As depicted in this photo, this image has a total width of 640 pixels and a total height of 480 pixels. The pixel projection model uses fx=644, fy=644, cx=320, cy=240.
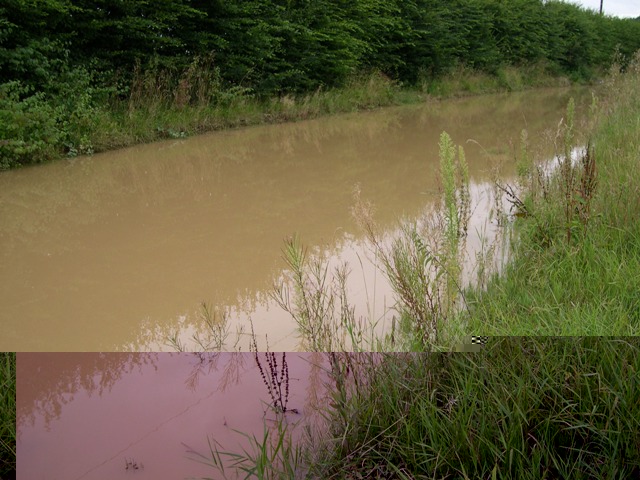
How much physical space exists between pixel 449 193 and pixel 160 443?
5.40 ft

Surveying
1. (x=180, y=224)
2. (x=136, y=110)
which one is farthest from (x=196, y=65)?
(x=180, y=224)

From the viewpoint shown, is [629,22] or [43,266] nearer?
[43,266]

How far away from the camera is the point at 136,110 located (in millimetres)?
10242

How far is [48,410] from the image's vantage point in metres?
2.44

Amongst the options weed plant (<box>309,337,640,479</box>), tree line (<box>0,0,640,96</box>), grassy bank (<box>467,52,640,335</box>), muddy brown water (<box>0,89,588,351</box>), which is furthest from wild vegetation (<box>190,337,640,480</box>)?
tree line (<box>0,0,640,96</box>)

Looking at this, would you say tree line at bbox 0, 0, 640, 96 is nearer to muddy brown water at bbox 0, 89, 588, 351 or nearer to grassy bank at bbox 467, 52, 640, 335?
muddy brown water at bbox 0, 89, 588, 351

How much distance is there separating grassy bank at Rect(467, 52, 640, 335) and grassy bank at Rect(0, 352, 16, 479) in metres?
1.79

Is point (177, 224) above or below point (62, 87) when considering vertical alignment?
below

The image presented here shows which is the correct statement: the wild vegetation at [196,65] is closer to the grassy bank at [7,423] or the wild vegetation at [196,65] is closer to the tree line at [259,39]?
the tree line at [259,39]

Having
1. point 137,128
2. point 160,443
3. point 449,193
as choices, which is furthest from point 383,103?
point 160,443

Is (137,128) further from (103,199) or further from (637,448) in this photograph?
(637,448)

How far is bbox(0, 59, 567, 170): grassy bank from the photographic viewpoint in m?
8.05

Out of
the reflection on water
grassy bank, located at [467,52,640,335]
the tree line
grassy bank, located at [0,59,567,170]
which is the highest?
the tree line

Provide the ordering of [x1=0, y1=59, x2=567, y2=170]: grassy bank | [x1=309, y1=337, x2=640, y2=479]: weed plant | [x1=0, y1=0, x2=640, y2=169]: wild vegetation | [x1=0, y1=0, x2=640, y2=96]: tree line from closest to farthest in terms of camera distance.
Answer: [x1=309, y1=337, x2=640, y2=479]: weed plant
[x1=0, y1=59, x2=567, y2=170]: grassy bank
[x1=0, y1=0, x2=640, y2=169]: wild vegetation
[x1=0, y1=0, x2=640, y2=96]: tree line
